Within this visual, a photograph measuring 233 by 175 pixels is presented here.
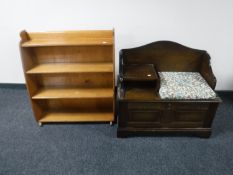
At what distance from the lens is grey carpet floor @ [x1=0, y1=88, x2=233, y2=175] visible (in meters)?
1.66

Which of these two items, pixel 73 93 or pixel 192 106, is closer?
pixel 192 106

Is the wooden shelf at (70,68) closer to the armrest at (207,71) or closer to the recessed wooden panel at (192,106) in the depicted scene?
the recessed wooden panel at (192,106)

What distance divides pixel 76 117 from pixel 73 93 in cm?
30

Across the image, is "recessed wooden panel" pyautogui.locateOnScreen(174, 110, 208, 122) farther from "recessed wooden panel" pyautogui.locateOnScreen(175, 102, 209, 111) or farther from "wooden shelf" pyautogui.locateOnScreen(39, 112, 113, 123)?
"wooden shelf" pyautogui.locateOnScreen(39, 112, 113, 123)

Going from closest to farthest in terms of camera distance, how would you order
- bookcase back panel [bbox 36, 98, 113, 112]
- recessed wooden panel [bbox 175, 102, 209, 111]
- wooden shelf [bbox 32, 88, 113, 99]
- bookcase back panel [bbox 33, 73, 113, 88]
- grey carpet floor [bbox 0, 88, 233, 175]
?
grey carpet floor [bbox 0, 88, 233, 175] < recessed wooden panel [bbox 175, 102, 209, 111] < wooden shelf [bbox 32, 88, 113, 99] < bookcase back panel [bbox 33, 73, 113, 88] < bookcase back panel [bbox 36, 98, 113, 112]

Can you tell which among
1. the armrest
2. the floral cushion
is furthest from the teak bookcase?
the armrest

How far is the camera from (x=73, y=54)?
2033 millimetres

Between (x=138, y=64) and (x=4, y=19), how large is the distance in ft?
5.25

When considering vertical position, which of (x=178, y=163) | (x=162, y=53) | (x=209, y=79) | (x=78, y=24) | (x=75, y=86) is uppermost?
(x=78, y=24)

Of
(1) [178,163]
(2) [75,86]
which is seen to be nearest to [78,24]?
(2) [75,86]

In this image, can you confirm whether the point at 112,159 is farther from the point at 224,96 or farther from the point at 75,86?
the point at 224,96

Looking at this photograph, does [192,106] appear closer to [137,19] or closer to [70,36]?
[137,19]

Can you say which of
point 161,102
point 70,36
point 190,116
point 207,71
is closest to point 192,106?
point 190,116

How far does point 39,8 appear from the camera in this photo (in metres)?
2.11
